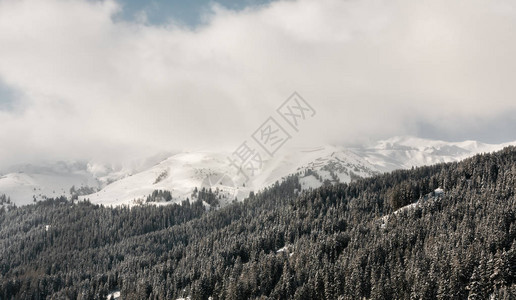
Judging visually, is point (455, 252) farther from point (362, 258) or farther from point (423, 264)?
point (362, 258)

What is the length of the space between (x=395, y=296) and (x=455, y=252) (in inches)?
1234

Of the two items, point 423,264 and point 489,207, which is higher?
point 489,207

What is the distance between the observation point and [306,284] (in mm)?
161875

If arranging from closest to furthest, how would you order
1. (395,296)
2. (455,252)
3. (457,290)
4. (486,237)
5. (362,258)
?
(457,290) < (395,296) < (455,252) < (486,237) < (362,258)

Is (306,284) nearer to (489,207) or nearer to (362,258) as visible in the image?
(362,258)

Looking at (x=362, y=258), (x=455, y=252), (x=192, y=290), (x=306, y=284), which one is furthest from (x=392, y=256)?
(x=192, y=290)

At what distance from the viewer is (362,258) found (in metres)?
175

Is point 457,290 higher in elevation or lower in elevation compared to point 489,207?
lower

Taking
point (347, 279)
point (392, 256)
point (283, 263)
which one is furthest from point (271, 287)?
point (392, 256)

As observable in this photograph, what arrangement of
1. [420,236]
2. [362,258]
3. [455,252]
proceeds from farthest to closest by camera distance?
[420,236]
[362,258]
[455,252]

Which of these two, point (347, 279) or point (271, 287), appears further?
point (271, 287)

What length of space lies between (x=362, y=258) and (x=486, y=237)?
49.8 m

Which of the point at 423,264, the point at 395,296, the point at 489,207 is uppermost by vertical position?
the point at 489,207

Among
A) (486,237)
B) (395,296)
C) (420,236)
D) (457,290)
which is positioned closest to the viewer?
(457,290)
